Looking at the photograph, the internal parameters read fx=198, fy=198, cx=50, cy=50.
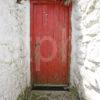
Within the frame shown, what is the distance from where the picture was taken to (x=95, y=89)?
7.94 feet

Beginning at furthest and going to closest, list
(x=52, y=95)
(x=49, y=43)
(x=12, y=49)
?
1. (x=49, y=43)
2. (x=52, y=95)
3. (x=12, y=49)

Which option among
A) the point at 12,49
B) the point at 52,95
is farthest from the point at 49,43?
the point at 12,49

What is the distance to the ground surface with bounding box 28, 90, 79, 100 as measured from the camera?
3947mm

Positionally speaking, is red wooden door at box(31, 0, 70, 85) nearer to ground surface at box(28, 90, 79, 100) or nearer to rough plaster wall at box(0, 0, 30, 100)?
rough plaster wall at box(0, 0, 30, 100)

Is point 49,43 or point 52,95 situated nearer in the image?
point 52,95

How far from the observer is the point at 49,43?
4.54 meters

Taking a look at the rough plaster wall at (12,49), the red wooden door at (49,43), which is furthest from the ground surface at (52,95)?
the red wooden door at (49,43)

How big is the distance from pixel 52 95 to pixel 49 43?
46.5 inches

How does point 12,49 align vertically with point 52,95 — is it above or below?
above

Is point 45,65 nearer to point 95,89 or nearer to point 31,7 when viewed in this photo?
point 31,7

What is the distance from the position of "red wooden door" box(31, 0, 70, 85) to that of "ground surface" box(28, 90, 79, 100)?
16.0 inches

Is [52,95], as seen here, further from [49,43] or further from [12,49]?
[12,49]

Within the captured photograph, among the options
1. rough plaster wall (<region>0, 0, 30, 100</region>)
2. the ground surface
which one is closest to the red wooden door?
rough plaster wall (<region>0, 0, 30, 100</region>)

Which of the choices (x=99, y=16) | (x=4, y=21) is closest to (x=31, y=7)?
(x=4, y=21)
